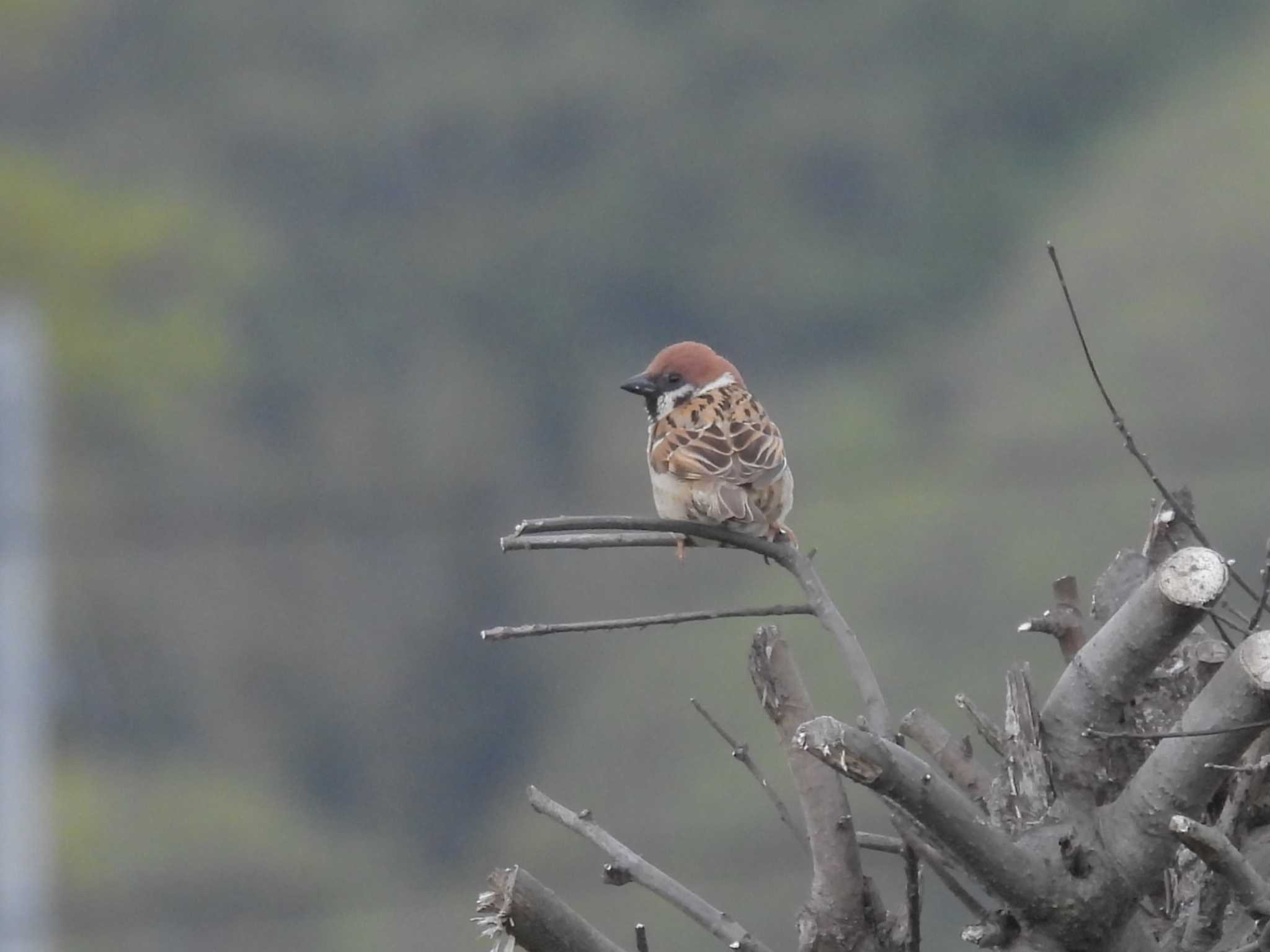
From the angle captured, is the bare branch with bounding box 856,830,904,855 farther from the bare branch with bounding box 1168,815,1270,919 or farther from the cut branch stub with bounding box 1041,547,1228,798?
the bare branch with bounding box 1168,815,1270,919

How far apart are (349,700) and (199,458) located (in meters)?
2.06

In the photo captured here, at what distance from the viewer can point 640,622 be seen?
2.38 meters

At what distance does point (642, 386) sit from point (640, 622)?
221cm

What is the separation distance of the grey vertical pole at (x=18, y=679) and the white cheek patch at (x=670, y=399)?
5103 millimetres

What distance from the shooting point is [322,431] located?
13.3 m

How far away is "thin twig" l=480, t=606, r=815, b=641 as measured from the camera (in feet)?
7.67

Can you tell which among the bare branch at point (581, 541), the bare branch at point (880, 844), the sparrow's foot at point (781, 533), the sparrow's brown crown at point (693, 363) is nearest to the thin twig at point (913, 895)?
the bare branch at point (880, 844)

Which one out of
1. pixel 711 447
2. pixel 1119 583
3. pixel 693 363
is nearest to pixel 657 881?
pixel 1119 583

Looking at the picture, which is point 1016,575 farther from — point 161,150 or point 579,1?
point 161,150

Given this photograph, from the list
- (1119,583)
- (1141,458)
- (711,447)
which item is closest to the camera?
(1141,458)

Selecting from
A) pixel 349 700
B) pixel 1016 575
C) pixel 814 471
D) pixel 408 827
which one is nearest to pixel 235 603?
pixel 349 700

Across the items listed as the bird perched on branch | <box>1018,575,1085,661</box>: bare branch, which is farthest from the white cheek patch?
<box>1018,575,1085,661</box>: bare branch

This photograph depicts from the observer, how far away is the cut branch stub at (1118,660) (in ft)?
7.09

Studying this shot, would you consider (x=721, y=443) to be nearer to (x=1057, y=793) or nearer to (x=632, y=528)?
(x=632, y=528)
